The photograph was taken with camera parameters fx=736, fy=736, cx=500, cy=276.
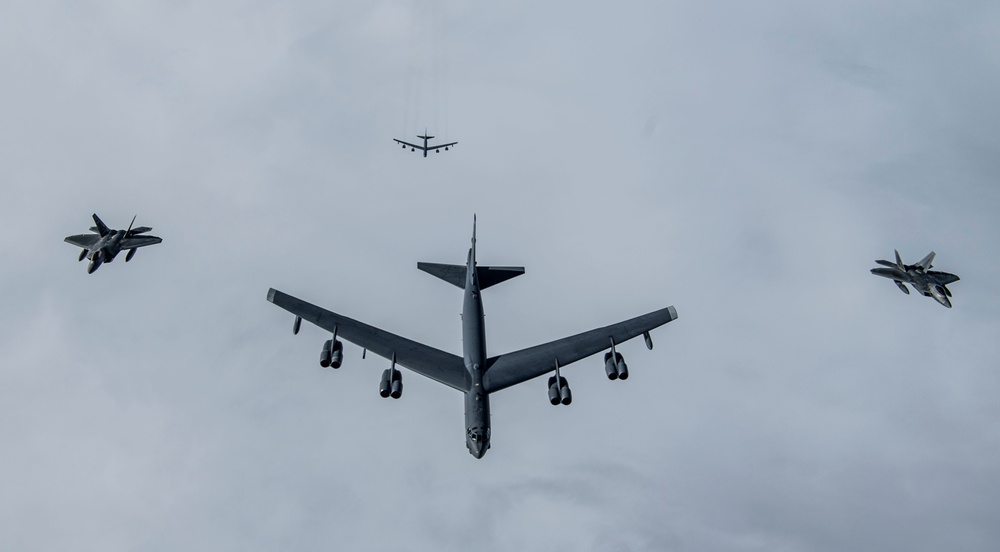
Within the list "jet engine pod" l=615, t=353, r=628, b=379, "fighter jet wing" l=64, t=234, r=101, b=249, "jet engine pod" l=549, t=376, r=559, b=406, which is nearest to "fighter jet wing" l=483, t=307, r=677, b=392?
"jet engine pod" l=549, t=376, r=559, b=406

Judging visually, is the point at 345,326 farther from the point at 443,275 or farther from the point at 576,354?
the point at 576,354

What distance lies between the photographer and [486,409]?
66688mm

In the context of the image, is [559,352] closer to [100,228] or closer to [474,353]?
[474,353]

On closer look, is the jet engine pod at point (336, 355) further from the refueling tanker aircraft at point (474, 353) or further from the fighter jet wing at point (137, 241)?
the fighter jet wing at point (137, 241)

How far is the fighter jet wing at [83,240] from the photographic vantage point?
275 feet

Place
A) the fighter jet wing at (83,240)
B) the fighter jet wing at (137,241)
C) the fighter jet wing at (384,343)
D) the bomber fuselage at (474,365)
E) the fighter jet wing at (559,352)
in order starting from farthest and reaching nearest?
the fighter jet wing at (137,241) < the fighter jet wing at (83,240) < the fighter jet wing at (384,343) < the fighter jet wing at (559,352) < the bomber fuselage at (474,365)

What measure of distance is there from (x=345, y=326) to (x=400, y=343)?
221 inches

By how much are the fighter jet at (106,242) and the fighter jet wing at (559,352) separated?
44466mm

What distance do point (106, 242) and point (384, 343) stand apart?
36.1 metres

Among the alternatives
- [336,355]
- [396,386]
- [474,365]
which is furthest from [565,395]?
[336,355]

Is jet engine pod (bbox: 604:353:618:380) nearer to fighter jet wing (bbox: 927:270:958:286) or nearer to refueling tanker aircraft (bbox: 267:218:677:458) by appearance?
refueling tanker aircraft (bbox: 267:218:677:458)

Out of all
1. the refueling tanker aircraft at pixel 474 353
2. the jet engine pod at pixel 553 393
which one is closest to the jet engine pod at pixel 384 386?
the refueling tanker aircraft at pixel 474 353

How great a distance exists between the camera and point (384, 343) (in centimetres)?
7188

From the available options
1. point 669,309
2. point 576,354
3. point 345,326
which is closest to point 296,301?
point 345,326
